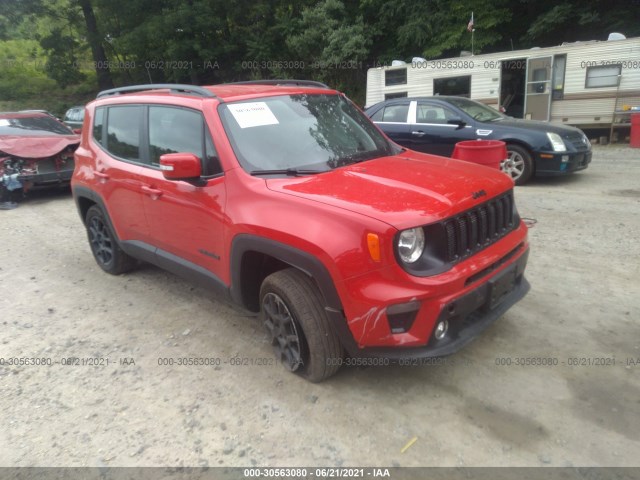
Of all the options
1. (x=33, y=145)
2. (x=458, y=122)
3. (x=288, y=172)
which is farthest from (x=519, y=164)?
(x=33, y=145)

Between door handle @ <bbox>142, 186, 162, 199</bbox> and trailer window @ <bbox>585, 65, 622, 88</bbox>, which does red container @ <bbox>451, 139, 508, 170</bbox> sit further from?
trailer window @ <bbox>585, 65, 622, 88</bbox>

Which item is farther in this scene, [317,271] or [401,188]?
[401,188]

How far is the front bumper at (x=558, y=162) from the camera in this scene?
7.81 metres

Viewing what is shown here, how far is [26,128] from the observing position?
9.50 m

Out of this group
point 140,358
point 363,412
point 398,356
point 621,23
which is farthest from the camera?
point 621,23

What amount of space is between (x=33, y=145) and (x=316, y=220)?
8245 mm

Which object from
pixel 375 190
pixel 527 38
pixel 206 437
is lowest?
pixel 206 437

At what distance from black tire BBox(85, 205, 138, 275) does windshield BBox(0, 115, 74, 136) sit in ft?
17.5

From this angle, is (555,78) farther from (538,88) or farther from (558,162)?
(558,162)

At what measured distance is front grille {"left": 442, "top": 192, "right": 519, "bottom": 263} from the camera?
276cm

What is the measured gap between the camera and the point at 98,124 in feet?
15.8

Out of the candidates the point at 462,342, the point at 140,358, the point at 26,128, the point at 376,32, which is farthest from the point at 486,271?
the point at 376,32

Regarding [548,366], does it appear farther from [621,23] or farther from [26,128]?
[621,23]

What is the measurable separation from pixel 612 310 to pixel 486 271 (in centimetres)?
166
